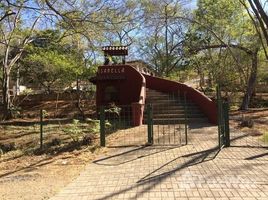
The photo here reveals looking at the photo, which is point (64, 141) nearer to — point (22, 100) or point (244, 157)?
point (244, 157)

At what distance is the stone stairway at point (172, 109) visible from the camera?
1900 cm

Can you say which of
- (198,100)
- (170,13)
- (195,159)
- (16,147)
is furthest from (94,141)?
(170,13)

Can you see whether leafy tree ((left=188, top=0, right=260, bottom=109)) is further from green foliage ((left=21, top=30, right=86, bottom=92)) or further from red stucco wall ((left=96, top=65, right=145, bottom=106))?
green foliage ((left=21, top=30, right=86, bottom=92))

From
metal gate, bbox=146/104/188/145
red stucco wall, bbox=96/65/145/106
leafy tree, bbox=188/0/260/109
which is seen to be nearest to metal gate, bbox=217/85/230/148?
metal gate, bbox=146/104/188/145

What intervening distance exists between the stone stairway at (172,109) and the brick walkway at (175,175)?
248 inches

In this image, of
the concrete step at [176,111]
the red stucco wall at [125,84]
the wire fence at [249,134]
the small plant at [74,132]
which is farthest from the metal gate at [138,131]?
the red stucco wall at [125,84]

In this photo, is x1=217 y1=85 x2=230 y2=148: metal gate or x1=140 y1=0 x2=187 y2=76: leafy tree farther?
x1=140 y1=0 x2=187 y2=76: leafy tree

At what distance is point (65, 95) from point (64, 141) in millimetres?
21463

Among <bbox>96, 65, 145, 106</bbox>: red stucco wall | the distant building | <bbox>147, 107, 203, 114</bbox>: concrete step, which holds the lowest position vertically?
<bbox>147, 107, 203, 114</bbox>: concrete step

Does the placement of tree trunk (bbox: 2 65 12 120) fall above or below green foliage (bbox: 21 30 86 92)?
below

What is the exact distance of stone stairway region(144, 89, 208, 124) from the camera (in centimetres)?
1900

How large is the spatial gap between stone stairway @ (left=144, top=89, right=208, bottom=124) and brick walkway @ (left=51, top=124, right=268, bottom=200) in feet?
20.6

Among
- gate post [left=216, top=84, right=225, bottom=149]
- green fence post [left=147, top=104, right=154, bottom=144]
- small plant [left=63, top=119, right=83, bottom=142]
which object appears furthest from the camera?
small plant [left=63, top=119, right=83, bottom=142]

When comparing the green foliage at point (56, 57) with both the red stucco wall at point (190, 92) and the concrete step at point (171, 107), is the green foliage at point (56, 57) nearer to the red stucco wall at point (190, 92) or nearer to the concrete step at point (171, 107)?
the red stucco wall at point (190, 92)
